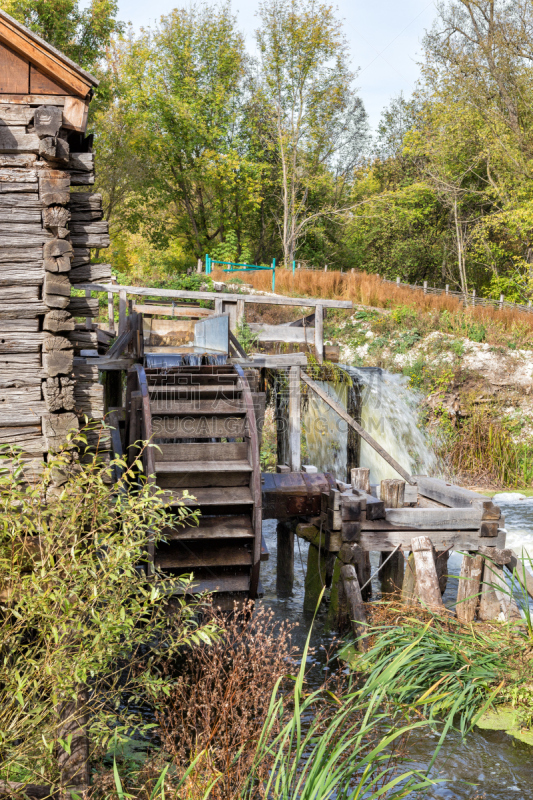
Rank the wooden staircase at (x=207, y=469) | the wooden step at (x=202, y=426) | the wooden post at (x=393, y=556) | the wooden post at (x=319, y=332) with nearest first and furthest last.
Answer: the wooden staircase at (x=207, y=469) → the wooden post at (x=393, y=556) → the wooden step at (x=202, y=426) → the wooden post at (x=319, y=332)

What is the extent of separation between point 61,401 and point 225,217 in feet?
83.8

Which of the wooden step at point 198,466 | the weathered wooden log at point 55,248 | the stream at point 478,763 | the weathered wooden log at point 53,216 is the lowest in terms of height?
the stream at point 478,763

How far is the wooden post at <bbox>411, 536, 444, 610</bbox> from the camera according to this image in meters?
5.24

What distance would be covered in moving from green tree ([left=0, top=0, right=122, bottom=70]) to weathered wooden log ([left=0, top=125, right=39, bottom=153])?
17.0 metres

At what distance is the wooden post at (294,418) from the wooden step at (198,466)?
9.56 ft

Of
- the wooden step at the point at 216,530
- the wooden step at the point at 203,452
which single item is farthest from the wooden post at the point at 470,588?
the wooden step at the point at 203,452

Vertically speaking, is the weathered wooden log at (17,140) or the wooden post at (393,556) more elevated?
the weathered wooden log at (17,140)

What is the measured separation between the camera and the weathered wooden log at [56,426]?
4316 mm

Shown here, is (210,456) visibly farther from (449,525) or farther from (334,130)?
(334,130)

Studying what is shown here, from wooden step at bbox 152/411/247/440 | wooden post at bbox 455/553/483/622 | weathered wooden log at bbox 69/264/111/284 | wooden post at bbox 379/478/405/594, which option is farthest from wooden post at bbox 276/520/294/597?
weathered wooden log at bbox 69/264/111/284

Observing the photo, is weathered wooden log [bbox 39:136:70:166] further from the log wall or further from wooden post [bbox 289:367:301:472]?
wooden post [bbox 289:367:301:472]

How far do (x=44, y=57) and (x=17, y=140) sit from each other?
571 millimetres

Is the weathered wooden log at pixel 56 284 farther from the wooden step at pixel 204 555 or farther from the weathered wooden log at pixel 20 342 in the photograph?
the wooden step at pixel 204 555

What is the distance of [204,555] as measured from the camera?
561 cm
